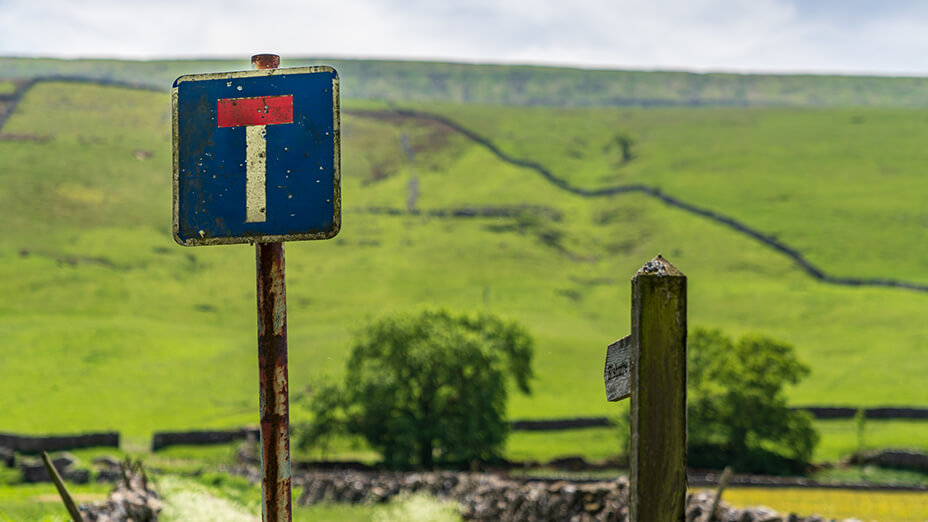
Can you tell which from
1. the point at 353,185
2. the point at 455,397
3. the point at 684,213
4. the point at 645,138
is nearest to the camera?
the point at 455,397

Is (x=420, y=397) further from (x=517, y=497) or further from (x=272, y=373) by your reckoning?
(x=272, y=373)

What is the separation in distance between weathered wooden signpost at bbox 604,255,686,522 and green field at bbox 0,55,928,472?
40.3 metres

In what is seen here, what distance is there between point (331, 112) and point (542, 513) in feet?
48.4

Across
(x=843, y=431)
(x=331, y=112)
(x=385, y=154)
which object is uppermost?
(x=385, y=154)

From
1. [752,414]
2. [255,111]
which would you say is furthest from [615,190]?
[255,111]

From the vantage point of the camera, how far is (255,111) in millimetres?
4797

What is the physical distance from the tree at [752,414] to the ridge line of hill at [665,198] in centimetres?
4720

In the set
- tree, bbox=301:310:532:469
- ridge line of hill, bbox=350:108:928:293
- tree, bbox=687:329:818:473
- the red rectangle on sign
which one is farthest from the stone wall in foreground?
ridge line of hill, bbox=350:108:928:293

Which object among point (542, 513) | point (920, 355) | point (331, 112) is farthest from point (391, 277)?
point (331, 112)

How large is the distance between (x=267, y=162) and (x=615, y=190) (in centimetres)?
12075

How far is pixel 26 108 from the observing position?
13862 cm

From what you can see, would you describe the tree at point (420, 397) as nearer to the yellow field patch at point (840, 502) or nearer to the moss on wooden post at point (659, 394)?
the yellow field patch at point (840, 502)

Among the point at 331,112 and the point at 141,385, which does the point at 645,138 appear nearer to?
the point at 141,385

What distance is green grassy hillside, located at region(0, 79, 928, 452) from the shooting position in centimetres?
6419
